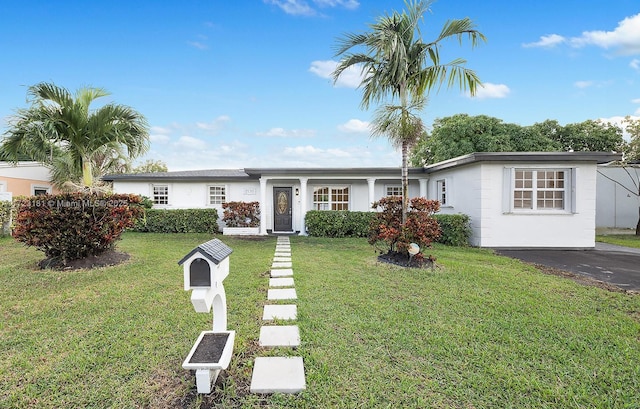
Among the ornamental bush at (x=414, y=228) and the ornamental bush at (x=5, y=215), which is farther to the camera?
the ornamental bush at (x=5, y=215)

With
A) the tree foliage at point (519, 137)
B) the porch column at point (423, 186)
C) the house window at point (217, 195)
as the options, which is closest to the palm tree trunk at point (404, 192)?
the porch column at point (423, 186)

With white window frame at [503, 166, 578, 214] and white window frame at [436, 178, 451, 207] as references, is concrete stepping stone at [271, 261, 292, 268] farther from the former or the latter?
white window frame at [436, 178, 451, 207]

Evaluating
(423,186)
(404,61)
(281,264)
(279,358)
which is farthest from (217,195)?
(279,358)

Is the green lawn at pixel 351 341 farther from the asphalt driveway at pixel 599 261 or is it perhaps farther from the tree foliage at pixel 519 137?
the tree foliage at pixel 519 137

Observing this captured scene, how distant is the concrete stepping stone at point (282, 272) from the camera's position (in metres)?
5.48

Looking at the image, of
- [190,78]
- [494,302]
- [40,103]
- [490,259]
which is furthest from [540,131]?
[40,103]

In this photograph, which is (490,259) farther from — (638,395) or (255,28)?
(255,28)

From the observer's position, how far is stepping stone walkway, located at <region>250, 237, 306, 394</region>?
7.02 ft

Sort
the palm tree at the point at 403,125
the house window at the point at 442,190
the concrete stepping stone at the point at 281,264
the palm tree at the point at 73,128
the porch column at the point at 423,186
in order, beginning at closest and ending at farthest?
the palm tree at the point at 73,128, the concrete stepping stone at the point at 281,264, the palm tree at the point at 403,125, the house window at the point at 442,190, the porch column at the point at 423,186

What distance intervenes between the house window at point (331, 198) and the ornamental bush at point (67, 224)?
27.2 ft

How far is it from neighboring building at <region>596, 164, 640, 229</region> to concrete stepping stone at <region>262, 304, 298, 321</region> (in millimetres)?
16677

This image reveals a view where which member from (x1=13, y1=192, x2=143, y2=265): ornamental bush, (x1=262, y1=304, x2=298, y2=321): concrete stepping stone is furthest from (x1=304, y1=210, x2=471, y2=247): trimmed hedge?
(x1=262, y1=304, x2=298, y2=321): concrete stepping stone

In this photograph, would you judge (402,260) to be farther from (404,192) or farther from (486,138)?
(486,138)

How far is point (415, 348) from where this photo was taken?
275 cm
